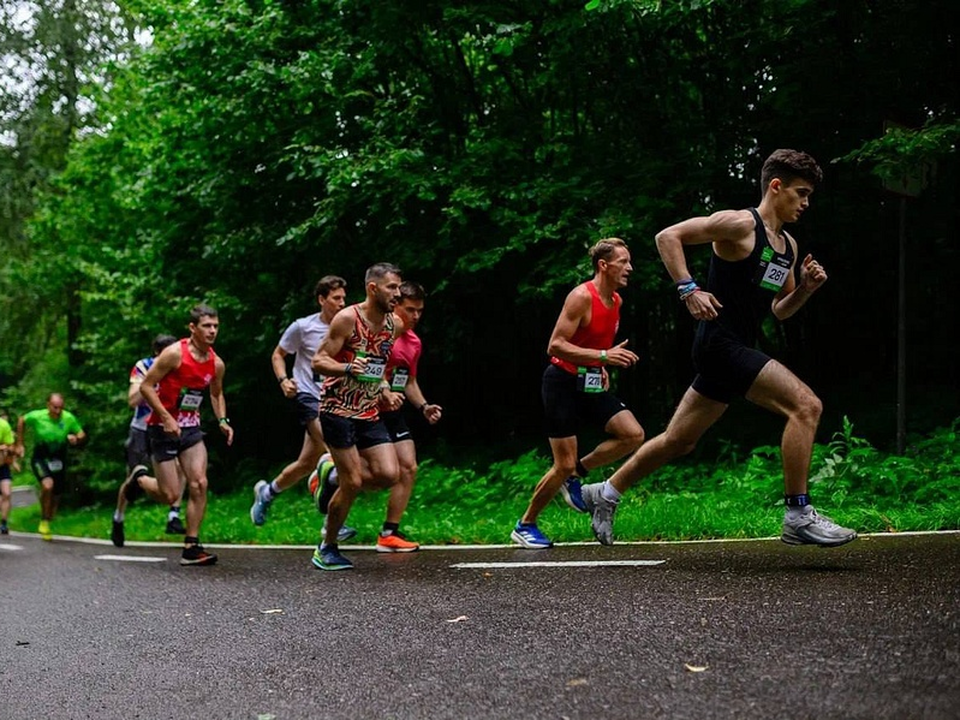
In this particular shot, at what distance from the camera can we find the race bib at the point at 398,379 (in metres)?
10.2

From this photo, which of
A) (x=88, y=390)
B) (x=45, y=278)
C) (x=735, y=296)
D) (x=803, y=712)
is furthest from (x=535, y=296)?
(x=45, y=278)

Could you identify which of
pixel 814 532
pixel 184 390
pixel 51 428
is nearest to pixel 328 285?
pixel 184 390

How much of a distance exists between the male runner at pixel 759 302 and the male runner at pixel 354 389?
8.06ft

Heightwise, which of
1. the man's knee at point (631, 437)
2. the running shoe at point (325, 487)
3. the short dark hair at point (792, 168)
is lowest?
the running shoe at point (325, 487)

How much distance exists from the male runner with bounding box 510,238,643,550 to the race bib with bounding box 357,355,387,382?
1.15m

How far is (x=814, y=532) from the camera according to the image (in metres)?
6.61

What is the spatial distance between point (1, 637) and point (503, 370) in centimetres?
1198

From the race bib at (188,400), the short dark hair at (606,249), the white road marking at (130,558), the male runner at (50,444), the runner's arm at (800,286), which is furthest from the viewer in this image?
the male runner at (50,444)

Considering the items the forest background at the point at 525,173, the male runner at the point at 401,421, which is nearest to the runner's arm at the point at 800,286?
the forest background at the point at 525,173

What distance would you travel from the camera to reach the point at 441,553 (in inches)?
366

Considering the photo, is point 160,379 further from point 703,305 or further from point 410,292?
point 703,305

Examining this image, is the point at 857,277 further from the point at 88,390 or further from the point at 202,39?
the point at 88,390

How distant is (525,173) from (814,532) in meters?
8.42

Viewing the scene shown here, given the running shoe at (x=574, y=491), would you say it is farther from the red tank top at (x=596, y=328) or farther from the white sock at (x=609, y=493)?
the white sock at (x=609, y=493)
